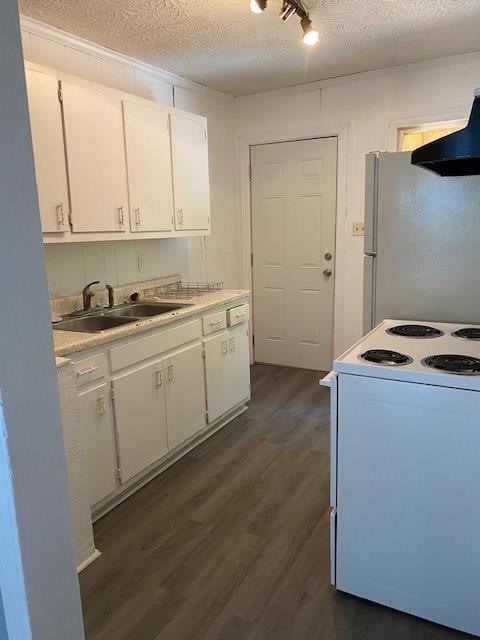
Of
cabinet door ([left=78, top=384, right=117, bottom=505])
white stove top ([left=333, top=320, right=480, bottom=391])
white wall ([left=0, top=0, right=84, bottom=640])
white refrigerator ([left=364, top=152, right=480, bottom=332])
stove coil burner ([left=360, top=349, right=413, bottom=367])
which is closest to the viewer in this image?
white wall ([left=0, top=0, right=84, bottom=640])

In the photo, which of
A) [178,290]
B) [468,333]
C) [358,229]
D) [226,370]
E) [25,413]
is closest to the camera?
[25,413]

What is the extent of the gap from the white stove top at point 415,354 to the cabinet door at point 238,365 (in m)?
1.41

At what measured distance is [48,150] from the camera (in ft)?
7.81

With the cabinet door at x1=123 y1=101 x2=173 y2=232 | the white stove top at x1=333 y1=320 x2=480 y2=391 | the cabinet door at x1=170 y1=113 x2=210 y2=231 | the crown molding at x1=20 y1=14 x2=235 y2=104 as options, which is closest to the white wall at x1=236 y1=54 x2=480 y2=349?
the crown molding at x1=20 y1=14 x2=235 y2=104

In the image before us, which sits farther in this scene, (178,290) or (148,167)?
(178,290)

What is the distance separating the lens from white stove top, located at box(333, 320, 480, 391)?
152cm

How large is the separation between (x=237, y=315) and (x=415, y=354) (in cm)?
182

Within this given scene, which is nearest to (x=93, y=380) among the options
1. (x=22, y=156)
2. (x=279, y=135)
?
(x=22, y=156)

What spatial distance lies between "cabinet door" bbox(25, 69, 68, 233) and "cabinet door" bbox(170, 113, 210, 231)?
0.95 meters

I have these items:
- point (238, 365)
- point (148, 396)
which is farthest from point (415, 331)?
point (238, 365)

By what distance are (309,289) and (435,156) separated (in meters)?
2.91

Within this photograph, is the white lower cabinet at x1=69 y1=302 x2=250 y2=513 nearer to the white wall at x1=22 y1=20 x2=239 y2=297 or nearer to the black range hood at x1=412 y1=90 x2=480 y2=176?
the white wall at x1=22 y1=20 x2=239 y2=297

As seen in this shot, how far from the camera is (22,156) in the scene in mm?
777

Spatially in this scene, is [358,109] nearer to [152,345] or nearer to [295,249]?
[295,249]
